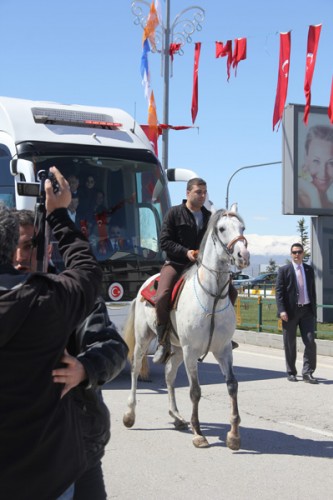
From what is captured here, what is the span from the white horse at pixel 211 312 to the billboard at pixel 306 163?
454 inches

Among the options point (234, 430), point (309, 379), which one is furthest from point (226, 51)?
point (234, 430)

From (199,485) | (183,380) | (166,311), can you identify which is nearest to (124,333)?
(166,311)

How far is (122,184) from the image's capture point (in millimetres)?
11328

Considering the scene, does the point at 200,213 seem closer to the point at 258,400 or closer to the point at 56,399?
the point at 258,400

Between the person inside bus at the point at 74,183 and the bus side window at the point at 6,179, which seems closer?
the bus side window at the point at 6,179

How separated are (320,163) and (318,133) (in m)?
0.83

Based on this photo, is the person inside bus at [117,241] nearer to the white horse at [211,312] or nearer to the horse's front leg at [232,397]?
the white horse at [211,312]

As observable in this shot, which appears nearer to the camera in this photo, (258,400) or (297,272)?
(258,400)

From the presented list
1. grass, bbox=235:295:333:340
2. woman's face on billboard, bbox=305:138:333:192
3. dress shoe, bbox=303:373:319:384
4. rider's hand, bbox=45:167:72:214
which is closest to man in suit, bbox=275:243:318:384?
dress shoe, bbox=303:373:319:384

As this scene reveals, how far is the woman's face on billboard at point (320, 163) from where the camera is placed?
19156 mm

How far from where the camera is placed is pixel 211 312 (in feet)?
24.0

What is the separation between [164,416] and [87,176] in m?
4.27

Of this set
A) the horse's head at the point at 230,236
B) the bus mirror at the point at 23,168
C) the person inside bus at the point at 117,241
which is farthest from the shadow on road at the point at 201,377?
the horse's head at the point at 230,236

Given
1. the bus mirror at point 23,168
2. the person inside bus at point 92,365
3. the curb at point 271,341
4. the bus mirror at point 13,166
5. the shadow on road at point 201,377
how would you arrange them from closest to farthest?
the person inside bus at point 92,365, the bus mirror at point 23,168, the bus mirror at point 13,166, the shadow on road at point 201,377, the curb at point 271,341
